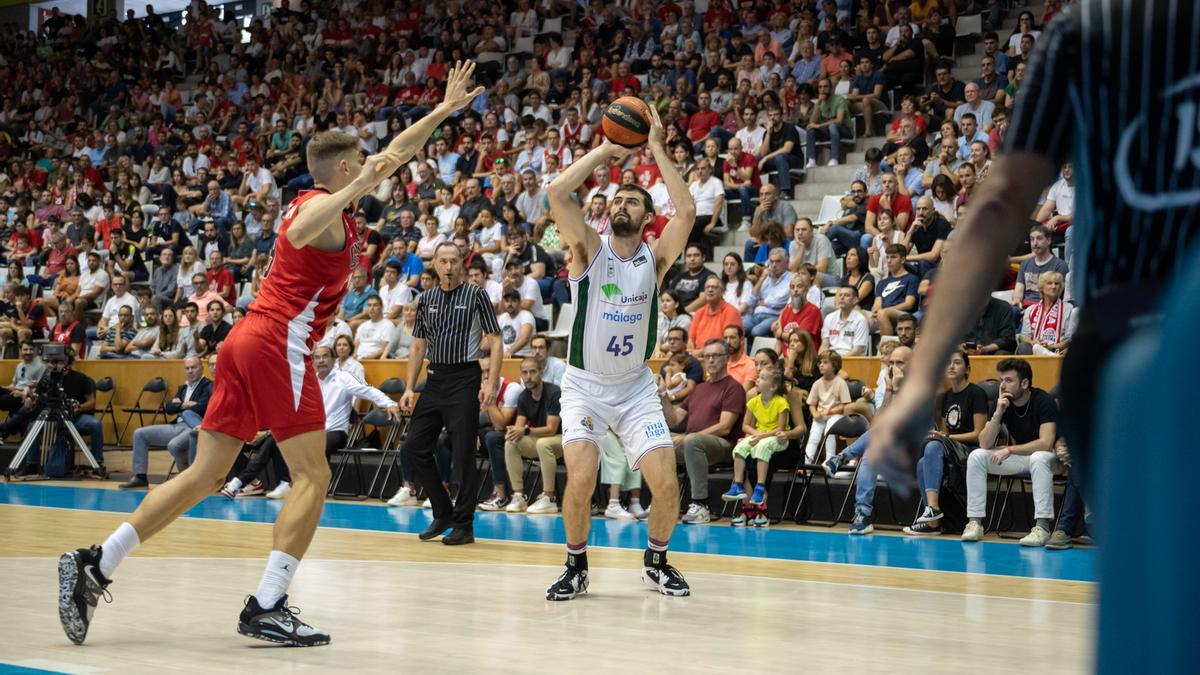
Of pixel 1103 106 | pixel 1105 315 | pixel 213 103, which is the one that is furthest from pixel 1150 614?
pixel 213 103

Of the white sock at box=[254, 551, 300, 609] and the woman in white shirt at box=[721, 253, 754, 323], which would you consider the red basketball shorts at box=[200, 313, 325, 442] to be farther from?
the woman in white shirt at box=[721, 253, 754, 323]

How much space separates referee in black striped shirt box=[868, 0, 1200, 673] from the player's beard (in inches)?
218

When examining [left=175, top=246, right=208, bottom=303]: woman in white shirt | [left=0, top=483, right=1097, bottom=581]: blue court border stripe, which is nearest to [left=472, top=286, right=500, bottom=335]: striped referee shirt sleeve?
[left=0, top=483, right=1097, bottom=581]: blue court border stripe

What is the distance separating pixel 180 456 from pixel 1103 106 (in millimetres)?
14682

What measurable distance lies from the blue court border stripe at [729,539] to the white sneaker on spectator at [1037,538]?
0.09 meters

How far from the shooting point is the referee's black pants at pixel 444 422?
10070 mm

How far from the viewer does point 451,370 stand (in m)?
10.1

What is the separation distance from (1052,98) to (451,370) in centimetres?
869

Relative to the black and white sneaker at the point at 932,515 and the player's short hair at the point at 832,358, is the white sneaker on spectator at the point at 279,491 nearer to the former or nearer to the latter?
the player's short hair at the point at 832,358

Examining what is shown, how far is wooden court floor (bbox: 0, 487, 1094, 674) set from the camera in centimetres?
508

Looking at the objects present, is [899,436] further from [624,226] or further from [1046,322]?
[1046,322]

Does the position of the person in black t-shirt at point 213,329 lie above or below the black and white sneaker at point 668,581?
above

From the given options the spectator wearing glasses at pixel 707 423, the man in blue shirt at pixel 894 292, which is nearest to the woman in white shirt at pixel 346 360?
the spectator wearing glasses at pixel 707 423

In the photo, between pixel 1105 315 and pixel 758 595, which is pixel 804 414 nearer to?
pixel 758 595
